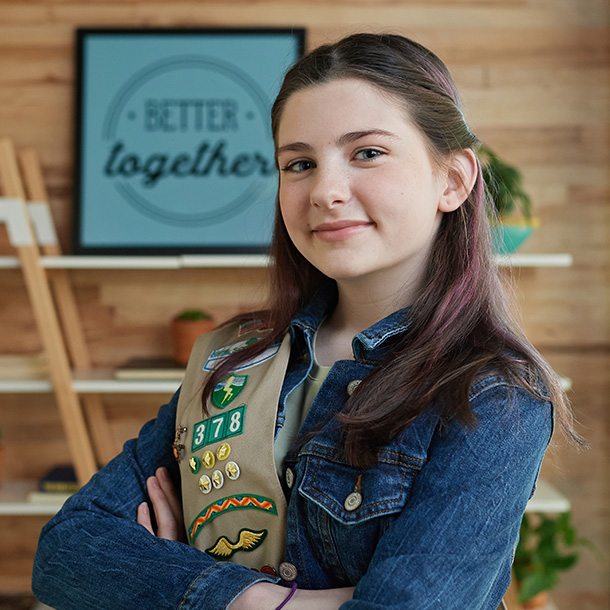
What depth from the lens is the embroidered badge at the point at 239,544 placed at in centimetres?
102

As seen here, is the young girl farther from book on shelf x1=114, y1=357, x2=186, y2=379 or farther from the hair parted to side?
book on shelf x1=114, y1=357, x2=186, y2=379

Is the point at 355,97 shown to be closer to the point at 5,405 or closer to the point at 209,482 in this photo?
the point at 209,482

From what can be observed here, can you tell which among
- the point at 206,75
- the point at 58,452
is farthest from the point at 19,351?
the point at 206,75

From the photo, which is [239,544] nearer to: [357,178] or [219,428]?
[219,428]

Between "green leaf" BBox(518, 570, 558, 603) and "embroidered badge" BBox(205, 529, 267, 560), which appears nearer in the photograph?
"embroidered badge" BBox(205, 529, 267, 560)

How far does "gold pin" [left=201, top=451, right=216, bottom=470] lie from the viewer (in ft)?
3.48

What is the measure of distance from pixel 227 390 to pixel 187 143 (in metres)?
1.55

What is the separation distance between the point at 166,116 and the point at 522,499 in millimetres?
1977

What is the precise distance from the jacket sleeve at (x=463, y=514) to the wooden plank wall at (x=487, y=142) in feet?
5.55

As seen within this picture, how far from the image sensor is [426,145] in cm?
103

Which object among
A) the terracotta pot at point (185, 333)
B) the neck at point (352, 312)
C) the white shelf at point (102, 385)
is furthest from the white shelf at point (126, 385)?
the neck at point (352, 312)

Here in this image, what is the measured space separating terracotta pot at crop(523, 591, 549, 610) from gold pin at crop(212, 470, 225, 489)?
1680 millimetres

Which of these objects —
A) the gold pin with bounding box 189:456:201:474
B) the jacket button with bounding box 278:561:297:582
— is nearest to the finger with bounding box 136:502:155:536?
the gold pin with bounding box 189:456:201:474

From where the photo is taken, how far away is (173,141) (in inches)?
97.7
